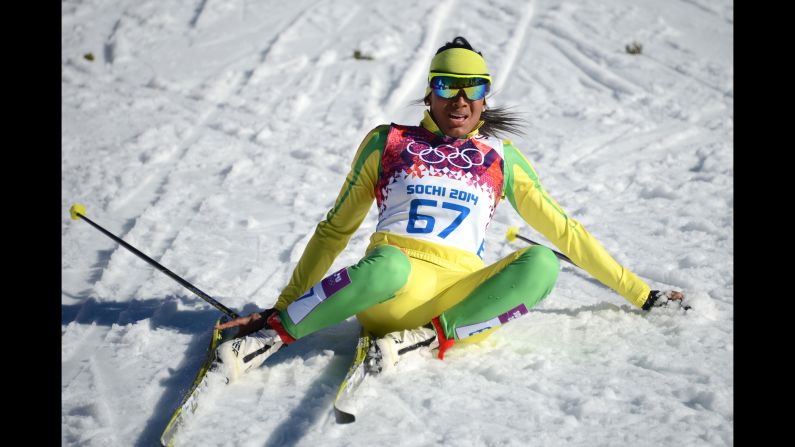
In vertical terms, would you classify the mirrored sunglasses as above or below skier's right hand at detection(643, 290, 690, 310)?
above

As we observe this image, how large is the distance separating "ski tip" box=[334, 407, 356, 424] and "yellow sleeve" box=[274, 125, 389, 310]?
0.77 m

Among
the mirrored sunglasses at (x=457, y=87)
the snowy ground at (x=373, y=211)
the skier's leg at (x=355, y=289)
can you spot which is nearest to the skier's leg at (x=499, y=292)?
the snowy ground at (x=373, y=211)

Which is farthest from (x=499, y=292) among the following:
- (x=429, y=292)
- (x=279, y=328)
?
(x=279, y=328)

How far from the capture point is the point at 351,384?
2492mm

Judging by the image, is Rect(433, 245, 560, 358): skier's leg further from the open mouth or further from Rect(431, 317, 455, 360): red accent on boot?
the open mouth

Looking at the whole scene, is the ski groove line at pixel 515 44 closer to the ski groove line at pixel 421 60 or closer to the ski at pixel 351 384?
the ski groove line at pixel 421 60

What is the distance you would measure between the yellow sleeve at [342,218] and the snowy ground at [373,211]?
0.28 meters

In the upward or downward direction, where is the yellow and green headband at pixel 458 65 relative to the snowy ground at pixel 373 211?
upward

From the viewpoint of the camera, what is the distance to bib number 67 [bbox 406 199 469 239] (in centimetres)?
283

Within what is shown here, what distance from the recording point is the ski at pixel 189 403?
2.31m

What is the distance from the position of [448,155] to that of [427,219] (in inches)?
11.5

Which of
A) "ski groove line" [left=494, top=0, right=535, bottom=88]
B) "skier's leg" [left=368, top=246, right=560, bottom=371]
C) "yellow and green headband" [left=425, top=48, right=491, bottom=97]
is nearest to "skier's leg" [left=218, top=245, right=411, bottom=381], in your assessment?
"skier's leg" [left=368, top=246, right=560, bottom=371]

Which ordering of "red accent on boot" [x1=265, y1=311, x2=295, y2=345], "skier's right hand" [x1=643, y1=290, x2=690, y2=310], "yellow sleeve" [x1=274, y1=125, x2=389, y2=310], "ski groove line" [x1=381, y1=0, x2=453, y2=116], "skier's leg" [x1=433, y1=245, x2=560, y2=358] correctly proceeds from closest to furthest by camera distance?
"skier's leg" [x1=433, y1=245, x2=560, y2=358]
"red accent on boot" [x1=265, y1=311, x2=295, y2=345]
"yellow sleeve" [x1=274, y1=125, x2=389, y2=310]
"skier's right hand" [x1=643, y1=290, x2=690, y2=310]
"ski groove line" [x1=381, y1=0, x2=453, y2=116]

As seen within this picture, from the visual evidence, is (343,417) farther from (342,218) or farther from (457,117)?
(457,117)
